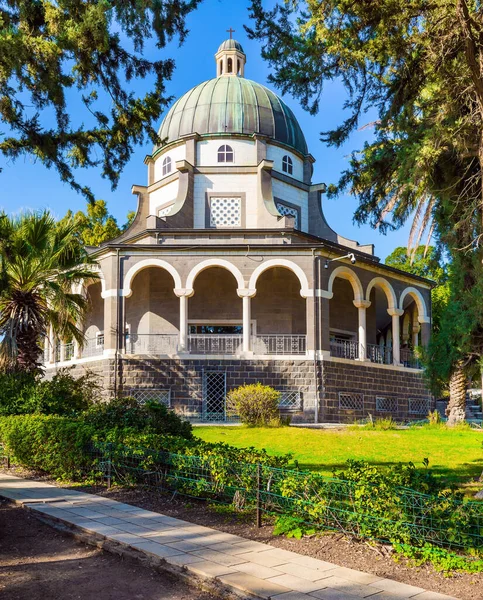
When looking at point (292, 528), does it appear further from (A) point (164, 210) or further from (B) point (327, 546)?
(A) point (164, 210)

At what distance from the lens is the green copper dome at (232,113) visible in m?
29.9

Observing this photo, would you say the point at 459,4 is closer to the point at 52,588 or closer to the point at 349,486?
the point at 349,486

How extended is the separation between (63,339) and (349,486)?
12785 mm

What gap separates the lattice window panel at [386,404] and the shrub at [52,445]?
17177mm

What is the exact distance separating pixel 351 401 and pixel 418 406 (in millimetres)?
4596

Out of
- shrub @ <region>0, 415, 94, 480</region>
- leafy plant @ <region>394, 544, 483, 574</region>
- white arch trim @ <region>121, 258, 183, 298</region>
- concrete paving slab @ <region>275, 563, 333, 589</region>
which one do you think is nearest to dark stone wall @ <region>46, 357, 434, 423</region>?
white arch trim @ <region>121, 258, 183, 298</region>

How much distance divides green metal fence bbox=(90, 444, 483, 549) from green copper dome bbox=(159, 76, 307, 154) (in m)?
23.0

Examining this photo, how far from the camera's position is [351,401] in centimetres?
2450

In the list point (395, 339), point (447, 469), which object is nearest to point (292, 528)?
point (447, 469)

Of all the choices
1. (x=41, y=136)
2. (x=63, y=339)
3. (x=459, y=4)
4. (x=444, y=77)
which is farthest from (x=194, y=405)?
(x=459, y=4)

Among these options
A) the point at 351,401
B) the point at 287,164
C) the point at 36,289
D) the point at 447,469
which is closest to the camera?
the point at 447,469

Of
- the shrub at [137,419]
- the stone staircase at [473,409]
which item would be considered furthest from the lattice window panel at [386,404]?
the shrub at [137,419]

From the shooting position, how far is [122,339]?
77.5 feet

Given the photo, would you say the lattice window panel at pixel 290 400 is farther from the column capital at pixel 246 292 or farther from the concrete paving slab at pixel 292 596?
the concrete paving slab at pixel 292 596
